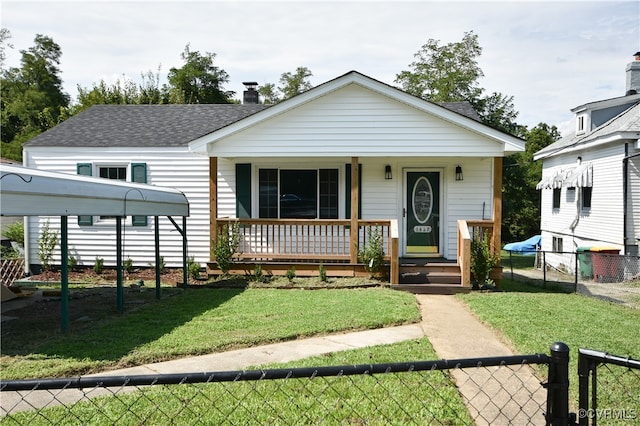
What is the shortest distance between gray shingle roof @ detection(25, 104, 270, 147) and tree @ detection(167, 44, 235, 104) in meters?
21.7

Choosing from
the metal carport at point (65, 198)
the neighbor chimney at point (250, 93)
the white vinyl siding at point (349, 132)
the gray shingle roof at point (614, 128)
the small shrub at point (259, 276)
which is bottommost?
the small shrub at point (259, 276)

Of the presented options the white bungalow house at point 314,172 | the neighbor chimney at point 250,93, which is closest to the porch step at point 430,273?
the white bungalow house at point 314,172

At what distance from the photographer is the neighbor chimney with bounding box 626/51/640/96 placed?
1866 centimetres

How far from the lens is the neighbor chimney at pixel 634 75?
18664 mm

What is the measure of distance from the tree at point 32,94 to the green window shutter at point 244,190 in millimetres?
28494

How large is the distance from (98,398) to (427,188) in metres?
9.67

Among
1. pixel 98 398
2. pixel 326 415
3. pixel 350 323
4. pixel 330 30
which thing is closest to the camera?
pixel 326 415

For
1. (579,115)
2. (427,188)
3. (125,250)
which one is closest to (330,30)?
(427,188)

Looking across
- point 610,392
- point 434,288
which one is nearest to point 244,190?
point 434,288

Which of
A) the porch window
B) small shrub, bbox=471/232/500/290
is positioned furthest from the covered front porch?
the porch window

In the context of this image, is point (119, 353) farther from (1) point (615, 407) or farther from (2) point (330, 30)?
(2) point (330, 30)

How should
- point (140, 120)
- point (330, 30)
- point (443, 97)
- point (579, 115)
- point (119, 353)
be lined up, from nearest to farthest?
point (119, 353) → point (330, 30) → point (140, 120) → point (579, 115) → point (443, 97)

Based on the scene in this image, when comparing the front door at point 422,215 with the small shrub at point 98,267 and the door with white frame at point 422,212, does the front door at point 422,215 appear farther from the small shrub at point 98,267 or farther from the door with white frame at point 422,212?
the small shrub at point 98,267

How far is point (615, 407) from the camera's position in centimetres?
416
